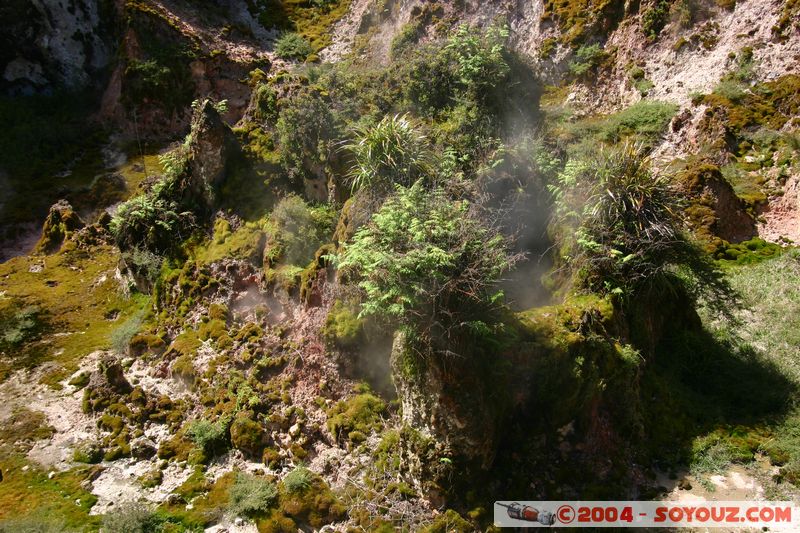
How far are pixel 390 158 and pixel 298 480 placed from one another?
18.3 ft

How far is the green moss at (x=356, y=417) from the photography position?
27.4 feet

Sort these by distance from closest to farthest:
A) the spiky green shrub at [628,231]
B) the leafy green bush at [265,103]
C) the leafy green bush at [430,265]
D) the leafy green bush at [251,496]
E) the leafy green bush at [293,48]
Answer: the leafy green bush at [430,265] → the leafy green bush at [251,496] → the spiky green shrub at [628,231] → the leafy green bush at [265,103] → the leafy green bush at [293,48]

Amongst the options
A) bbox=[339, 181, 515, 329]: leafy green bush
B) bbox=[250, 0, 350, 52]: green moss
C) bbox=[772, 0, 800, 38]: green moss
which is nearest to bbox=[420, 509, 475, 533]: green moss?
bbox=[339, 181, 515, 329]: leafy green bush

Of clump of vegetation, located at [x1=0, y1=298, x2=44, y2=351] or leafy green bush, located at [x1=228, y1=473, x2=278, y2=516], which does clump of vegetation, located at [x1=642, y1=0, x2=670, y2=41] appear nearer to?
leafy green bush, located at [x1=228, y1=473, x2=278, y2=516]

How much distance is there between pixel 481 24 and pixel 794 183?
9.73 m

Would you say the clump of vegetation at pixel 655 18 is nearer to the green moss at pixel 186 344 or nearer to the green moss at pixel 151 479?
the green moss at pixel 186 344

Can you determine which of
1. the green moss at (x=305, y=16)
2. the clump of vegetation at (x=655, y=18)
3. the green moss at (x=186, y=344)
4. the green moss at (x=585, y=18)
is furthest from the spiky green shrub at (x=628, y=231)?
the green moss at (x=305, y=16)

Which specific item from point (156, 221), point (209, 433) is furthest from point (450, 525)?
point (156, 221)

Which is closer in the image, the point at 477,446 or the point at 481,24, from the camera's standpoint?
the point at 477,446

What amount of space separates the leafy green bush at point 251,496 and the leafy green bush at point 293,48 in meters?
14.8

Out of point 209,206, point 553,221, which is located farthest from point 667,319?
point 209,206

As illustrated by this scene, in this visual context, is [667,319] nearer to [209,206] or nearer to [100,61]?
[209,206]

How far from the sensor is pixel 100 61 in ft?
67.6

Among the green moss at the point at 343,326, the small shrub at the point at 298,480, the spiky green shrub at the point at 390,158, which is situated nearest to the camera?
the small shrub at the point at 298,480
